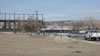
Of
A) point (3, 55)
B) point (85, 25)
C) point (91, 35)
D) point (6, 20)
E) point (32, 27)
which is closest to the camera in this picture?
point (3, 55)

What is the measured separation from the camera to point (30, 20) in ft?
409

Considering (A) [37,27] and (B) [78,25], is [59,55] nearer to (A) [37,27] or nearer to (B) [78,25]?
(A) [37,27]

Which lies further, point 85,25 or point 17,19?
point 85,25

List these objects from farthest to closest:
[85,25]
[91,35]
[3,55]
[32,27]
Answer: [85,25] < [32,27] < [91,35] < [3,55]

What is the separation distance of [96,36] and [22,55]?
81.1 ft

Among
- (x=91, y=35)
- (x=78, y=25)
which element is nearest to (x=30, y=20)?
(x=78, y=25)

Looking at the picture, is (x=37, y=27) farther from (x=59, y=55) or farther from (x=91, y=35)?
(x=59, y=55)

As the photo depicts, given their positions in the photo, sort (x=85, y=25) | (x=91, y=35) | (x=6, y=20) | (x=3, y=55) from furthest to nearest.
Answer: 1. (x=85, y=25)
2. (x=6, y=20)
3. (x=91, y=35)
4. (x=3, y=55)

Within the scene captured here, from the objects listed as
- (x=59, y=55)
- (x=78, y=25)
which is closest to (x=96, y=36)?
(x=59, y=55)

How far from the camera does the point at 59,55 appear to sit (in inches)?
689

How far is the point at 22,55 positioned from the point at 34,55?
0.87m

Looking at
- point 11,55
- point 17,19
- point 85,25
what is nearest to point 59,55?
point 11,55

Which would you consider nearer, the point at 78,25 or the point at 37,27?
the point at 37,27

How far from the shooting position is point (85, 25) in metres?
159
